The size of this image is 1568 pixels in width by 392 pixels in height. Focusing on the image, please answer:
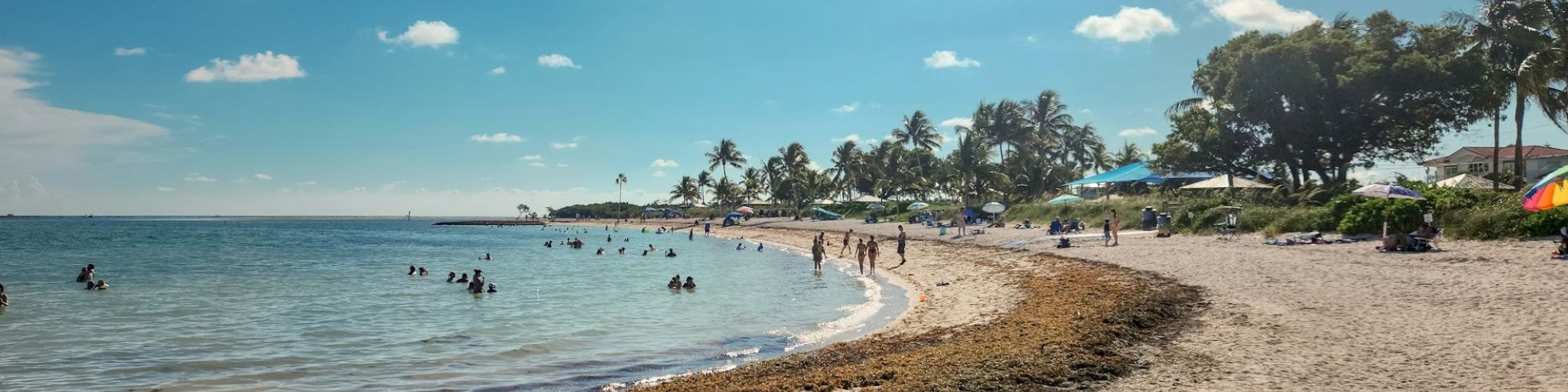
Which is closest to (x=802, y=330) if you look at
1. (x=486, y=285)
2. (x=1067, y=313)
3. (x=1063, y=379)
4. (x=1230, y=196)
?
(x=1067, y=313)

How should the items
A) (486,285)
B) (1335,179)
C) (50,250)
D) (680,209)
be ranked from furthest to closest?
1. (680,209)
2. (50,250)
3. (1335,179)
4. (486,285)

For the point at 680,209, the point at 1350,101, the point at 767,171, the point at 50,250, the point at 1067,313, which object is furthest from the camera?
the point at 680,209

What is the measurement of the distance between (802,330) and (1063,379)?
7085 mm

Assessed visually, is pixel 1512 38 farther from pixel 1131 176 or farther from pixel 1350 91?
pixel 1131 176

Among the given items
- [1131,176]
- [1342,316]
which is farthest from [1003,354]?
[1131,176]

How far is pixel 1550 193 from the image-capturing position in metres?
15.4

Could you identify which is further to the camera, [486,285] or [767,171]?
[767,171]

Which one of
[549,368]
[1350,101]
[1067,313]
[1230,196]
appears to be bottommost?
[549,368]

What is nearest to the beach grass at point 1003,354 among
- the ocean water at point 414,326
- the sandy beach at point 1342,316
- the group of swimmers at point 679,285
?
the sandy beach at point 1342,316

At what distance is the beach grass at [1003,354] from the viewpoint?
780 cm

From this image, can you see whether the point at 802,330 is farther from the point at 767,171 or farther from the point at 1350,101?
the point at 767,171

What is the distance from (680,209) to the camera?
132 metres

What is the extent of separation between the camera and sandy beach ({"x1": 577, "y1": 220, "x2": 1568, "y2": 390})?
7.22 meters

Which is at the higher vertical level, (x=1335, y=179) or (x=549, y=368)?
(x=1335, y=179)
